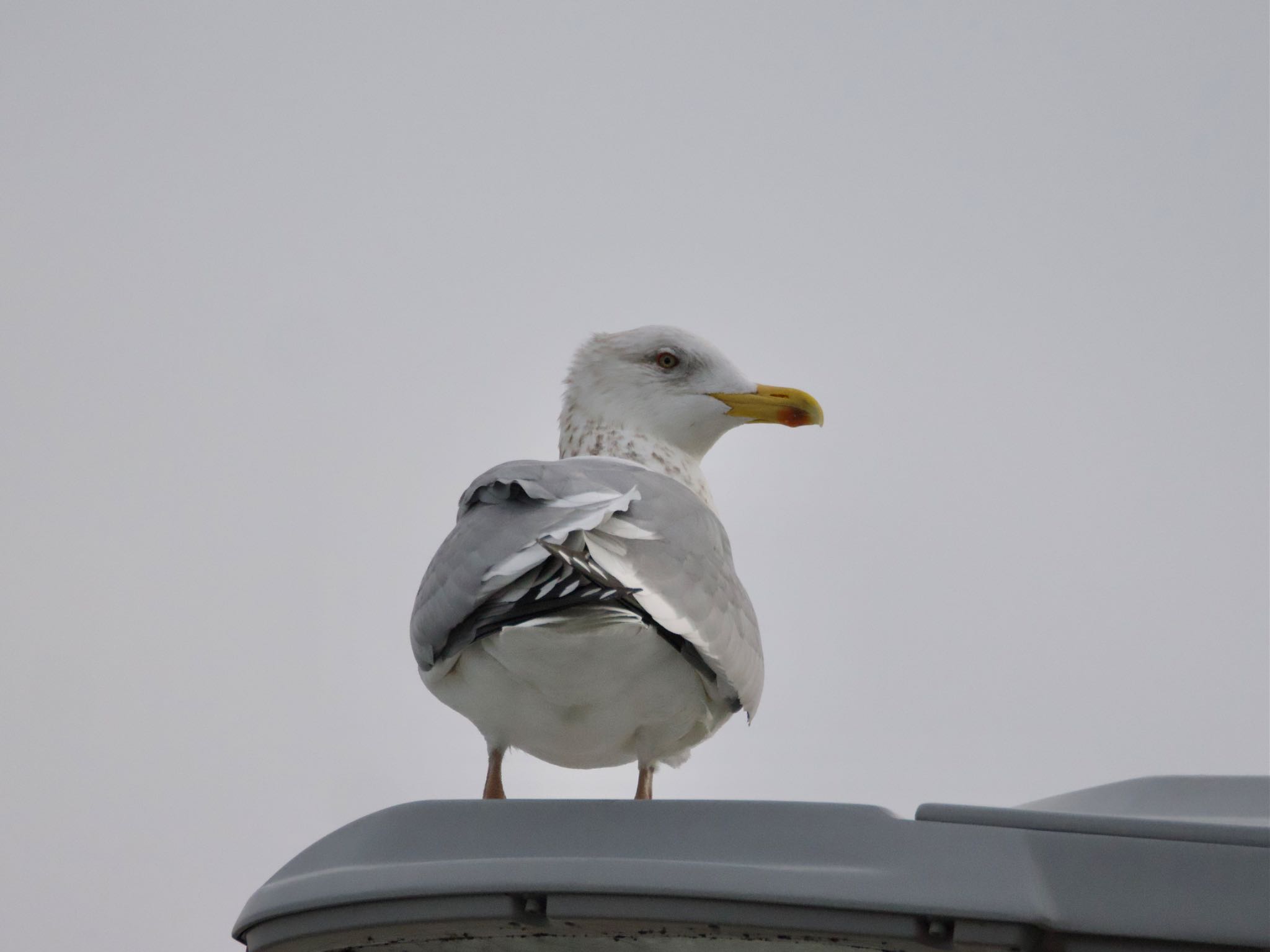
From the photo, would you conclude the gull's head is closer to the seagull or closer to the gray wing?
the seagull

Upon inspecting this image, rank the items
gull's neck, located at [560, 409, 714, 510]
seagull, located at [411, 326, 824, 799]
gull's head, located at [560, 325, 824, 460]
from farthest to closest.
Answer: gull's head, located at [560, 325, 824, 460] < gull's neck, located at [560, 409, 714, 510] < seagull, located at [411, 326, 824, 799]

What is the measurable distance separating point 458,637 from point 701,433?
1386mm

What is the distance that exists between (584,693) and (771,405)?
4.35ft

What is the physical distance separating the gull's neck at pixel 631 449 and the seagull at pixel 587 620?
519 mm

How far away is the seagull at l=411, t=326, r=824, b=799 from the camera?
68.2 inches

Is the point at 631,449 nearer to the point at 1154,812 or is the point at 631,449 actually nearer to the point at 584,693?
the point at 584,693

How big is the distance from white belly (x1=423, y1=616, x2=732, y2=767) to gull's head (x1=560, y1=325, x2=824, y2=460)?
3.47 ft

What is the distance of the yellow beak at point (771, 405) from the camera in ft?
9.96

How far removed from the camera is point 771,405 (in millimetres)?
3074

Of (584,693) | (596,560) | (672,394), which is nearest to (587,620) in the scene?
(596,560)

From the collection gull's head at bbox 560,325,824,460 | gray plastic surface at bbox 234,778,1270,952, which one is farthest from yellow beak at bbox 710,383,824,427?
gray plastic surface at bbox 234,778,1270,952

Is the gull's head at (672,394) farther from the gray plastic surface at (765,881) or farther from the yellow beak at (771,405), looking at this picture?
the gray plastic surface at (765,881)

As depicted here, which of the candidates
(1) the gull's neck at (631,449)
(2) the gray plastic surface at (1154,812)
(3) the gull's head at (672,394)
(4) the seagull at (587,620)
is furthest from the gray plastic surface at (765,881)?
(3) the gull's head at (672,394)

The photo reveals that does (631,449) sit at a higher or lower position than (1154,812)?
higher
